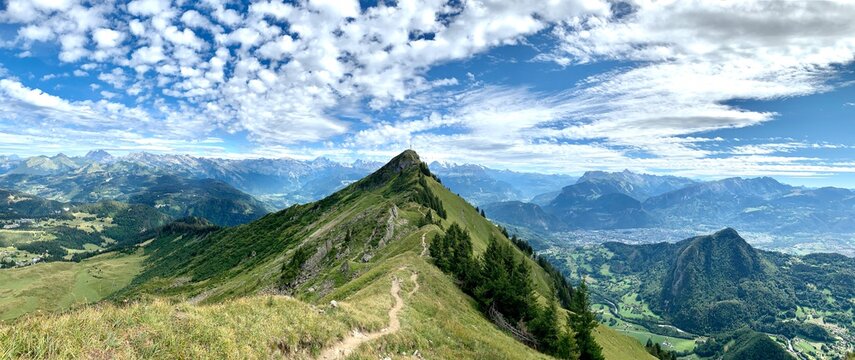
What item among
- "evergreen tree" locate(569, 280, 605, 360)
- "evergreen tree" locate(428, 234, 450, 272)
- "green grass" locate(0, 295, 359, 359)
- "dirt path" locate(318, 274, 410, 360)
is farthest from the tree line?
"green grass" locate(0, 295, 359, 359)

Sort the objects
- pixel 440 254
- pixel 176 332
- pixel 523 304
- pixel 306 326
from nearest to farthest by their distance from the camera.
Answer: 1. pixel 176 332
2. pixel 306 326
3. pixel 523 304
4. pixel 440 254

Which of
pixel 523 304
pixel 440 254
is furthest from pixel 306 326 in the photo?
pixel 440 254

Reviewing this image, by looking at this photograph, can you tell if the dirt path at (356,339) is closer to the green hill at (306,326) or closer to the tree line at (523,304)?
the green hill at (306,326)

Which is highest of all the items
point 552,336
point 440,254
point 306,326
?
point 306,326

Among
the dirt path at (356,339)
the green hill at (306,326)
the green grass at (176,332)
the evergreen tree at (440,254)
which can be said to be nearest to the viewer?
the green grass at (176,332)

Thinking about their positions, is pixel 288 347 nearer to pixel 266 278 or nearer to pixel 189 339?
pixel 189 339

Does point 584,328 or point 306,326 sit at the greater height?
point 306,326

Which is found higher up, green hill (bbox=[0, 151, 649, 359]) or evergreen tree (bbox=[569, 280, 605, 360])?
green hill (bbox=[0, 151, 649, 359])

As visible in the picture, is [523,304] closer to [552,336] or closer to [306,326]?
[552,336]

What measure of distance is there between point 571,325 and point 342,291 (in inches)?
1326

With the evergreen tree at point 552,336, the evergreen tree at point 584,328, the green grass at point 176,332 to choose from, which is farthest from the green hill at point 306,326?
the evergreen tree at point 584,328

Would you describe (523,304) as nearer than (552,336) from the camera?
No

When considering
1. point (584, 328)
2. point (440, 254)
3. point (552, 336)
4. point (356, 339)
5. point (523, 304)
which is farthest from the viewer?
point (440, 254)

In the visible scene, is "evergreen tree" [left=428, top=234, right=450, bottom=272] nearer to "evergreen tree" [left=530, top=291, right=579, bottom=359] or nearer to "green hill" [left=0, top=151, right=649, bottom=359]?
"green hill" [left=0, top=151, right=649, bottom=359]
